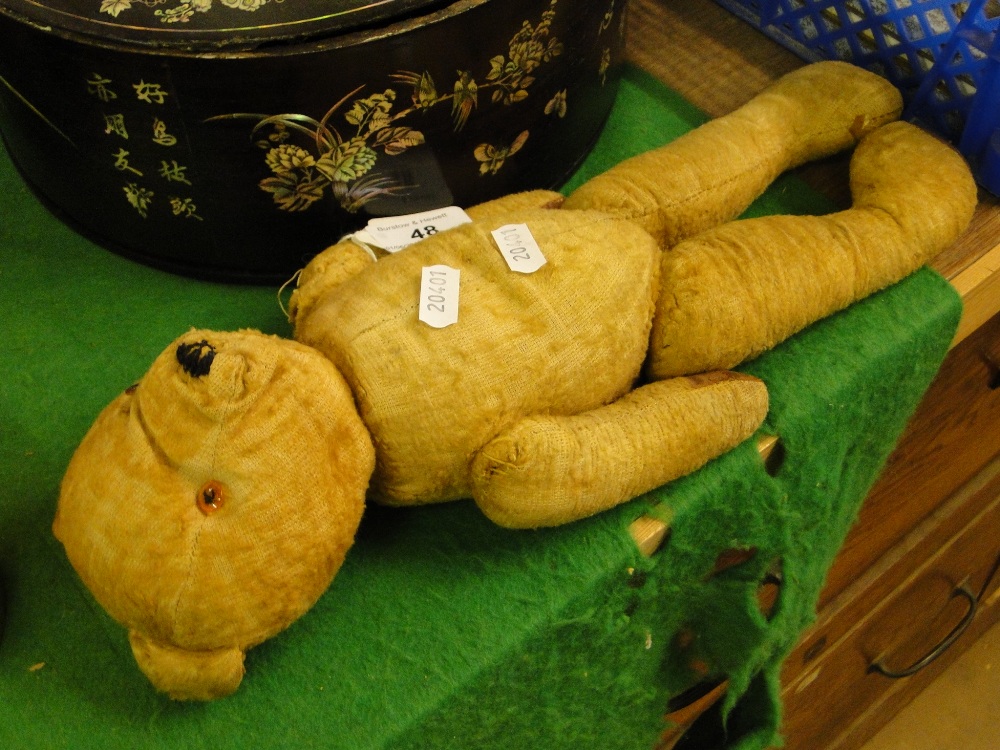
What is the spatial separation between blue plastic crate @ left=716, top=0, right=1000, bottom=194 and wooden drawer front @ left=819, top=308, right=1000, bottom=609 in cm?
19

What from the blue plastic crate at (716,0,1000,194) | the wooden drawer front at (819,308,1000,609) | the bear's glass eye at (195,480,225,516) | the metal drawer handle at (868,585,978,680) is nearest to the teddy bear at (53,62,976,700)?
the bear's glass eye at (195,480,225,516)

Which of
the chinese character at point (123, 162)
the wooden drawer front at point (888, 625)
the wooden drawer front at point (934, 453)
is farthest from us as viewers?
the wooden drawer front at point (888, 625)

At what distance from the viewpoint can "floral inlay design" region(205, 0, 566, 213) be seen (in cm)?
70

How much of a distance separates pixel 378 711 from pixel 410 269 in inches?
11.8

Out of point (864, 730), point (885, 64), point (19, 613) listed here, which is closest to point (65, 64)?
point (19, 613)

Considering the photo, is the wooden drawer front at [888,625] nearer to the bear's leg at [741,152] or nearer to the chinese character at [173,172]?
the bear's leg at [741,152]

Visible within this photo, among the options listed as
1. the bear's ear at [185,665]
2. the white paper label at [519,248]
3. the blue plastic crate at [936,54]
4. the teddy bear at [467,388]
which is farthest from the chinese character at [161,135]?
the blue plastic crate at [936,54]

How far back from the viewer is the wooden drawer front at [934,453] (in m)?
0.99

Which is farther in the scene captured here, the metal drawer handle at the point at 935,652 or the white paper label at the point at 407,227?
the metal drawer handle at the point at 935,652

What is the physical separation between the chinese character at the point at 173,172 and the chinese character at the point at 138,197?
34 millimetres

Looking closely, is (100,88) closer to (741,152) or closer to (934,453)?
(741,152)

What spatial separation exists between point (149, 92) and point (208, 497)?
314 millimetres

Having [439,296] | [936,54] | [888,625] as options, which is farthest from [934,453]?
[439,296]

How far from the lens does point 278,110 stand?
2.24ft
